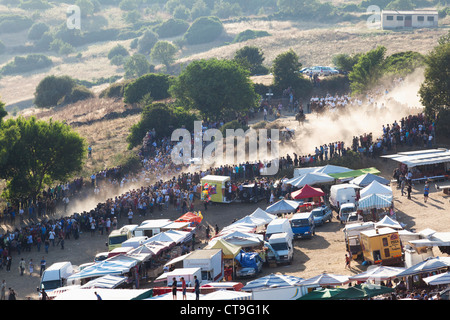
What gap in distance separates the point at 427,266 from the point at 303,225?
38.5ft

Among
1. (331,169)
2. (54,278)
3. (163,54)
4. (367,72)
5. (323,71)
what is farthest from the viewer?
(163,54)

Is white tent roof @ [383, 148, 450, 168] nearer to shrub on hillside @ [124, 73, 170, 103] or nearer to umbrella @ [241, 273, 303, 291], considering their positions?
umbrella @ [241, 273, 303, 291]

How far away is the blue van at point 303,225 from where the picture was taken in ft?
131

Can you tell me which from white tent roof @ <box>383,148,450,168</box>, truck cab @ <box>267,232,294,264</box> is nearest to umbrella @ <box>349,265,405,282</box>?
truck cab @ <box>267,232,294,264</box>

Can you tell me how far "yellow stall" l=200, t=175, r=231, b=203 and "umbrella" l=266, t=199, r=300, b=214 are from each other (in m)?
5.59

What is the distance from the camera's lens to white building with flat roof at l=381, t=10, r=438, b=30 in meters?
122

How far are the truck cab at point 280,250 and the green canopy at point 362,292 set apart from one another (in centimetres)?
923

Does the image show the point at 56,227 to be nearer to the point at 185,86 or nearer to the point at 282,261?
the point at 282,261

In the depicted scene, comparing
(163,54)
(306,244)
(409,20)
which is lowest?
(306,244)

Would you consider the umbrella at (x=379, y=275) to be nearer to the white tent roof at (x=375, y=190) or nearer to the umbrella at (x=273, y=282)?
the umbrella at (x=273, y=282)

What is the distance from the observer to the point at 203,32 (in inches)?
7087

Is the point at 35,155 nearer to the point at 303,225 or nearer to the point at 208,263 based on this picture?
the point at 303,225

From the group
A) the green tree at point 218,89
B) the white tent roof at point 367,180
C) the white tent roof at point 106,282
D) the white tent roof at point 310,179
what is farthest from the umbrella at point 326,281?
the green tree at point 218,89

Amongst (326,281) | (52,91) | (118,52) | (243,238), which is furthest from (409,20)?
(326,281)
